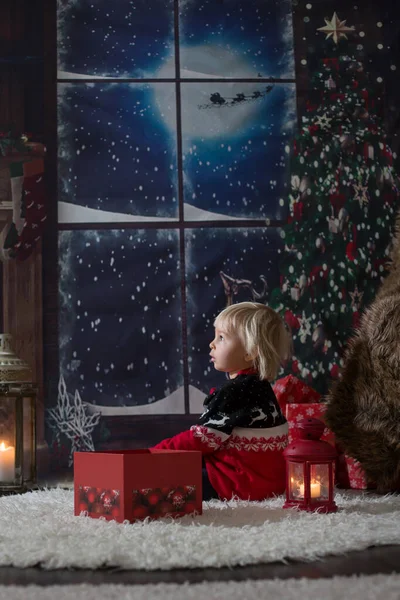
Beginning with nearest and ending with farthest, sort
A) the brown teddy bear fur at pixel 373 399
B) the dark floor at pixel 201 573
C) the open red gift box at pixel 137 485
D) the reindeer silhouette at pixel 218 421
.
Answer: the dark floor at pixel 201 573
the open red gift box at pixel 137 485
the reindeer silhouette at pixel 218 421
the brown teddy bear fur at pixel 373 399

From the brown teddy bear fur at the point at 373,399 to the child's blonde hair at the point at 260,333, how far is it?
247 mm

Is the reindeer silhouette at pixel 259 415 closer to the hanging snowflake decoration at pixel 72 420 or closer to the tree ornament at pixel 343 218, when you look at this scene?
the hanging snowflake decoration at pixel 72 420

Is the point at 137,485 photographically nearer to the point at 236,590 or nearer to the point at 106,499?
the point at 106,499

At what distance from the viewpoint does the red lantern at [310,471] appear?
191 centimetres

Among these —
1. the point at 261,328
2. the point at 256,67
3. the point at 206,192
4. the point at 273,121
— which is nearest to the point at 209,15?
the point at 256,67

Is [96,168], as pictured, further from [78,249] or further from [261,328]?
[261,328]

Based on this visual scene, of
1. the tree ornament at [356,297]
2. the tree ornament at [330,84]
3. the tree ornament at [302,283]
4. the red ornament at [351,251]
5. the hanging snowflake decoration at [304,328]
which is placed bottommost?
the hanging snowflake decoration at [304,328]

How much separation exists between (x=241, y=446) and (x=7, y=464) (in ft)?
3.08

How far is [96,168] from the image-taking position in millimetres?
3307

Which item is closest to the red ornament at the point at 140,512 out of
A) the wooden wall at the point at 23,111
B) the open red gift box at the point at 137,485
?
the open red gift box at the point at 137,485

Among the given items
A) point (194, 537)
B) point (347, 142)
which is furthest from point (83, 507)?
point (347, 142)

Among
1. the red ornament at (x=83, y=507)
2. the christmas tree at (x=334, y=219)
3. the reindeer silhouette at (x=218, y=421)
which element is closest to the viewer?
the red ornament at (x=83, y=507)

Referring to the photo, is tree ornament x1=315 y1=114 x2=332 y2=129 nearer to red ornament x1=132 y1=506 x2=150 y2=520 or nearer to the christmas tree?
the christmas tree

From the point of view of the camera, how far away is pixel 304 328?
326cm
